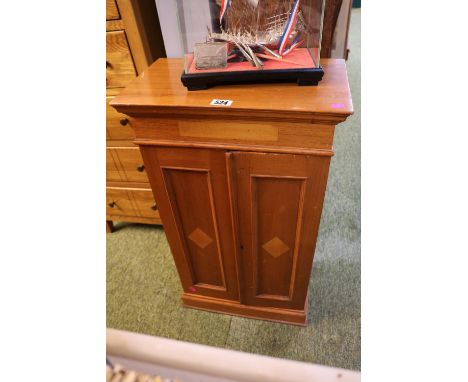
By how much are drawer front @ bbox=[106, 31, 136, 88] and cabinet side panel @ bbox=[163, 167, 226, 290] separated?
19.2 inches

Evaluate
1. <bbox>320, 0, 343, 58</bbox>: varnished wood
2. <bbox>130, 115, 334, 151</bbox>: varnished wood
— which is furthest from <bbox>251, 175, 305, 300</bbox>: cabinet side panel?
<bbox>320, 0, 343, 58</bbox>: varnished wood

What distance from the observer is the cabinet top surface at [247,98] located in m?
0.74

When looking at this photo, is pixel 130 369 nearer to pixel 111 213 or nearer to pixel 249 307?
pixel 249 307

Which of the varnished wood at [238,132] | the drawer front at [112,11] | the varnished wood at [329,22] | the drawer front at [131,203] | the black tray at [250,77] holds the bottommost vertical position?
the drawer front at [131,203]

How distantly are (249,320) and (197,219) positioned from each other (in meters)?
0.58

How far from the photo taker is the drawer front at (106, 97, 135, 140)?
125 cm

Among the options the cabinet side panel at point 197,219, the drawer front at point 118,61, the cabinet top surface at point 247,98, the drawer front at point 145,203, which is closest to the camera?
the cabinet top surface at point 247,98

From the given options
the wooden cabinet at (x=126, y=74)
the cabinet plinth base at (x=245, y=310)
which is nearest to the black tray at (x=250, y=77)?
the wooden cabinet at (x=126, y=74)

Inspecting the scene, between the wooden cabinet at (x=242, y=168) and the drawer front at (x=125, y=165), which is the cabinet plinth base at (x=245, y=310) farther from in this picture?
the drawer front at (x=125, y=165)

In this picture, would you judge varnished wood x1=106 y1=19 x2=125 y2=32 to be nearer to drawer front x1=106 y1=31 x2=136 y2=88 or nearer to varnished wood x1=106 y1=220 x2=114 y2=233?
drawer front x1=106 y1=31 x2=136 y2=88

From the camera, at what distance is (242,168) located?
877 mm

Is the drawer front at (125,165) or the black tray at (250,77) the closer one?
the black tray at (250,77)

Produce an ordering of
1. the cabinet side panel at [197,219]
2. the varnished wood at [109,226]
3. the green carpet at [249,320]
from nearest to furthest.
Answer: the cabinet side panel at [197,219] → the green carpet at [249,320] → the varnished wood at [109,226]

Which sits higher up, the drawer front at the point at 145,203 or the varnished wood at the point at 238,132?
the varnished wood at the point at 238,132
